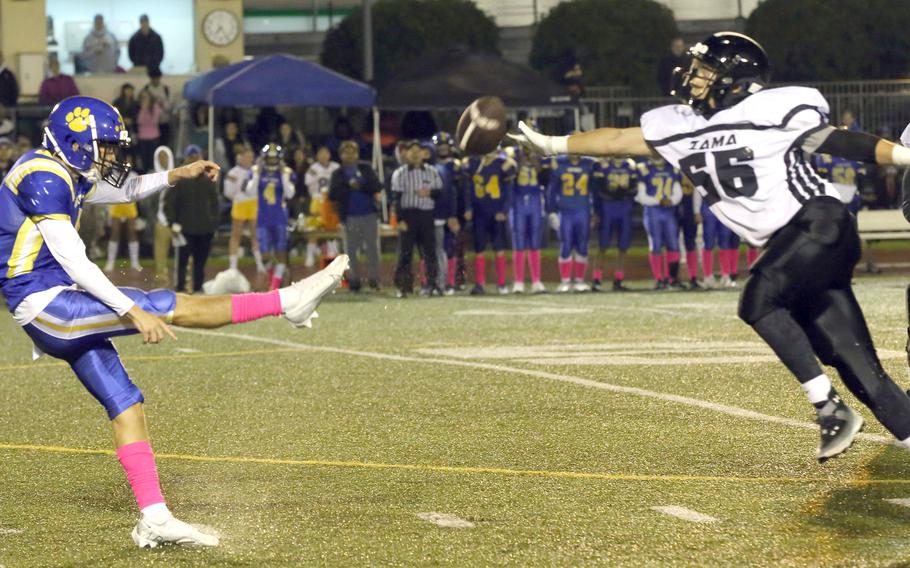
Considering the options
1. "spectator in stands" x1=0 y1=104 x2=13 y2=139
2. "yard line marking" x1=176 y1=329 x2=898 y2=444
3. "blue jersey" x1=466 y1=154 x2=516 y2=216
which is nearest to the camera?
"yard line marking" x1=176 y1=329 x2=898 y2=444

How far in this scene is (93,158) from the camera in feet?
19.0

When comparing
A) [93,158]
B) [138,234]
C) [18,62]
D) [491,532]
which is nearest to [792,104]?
[491,532]

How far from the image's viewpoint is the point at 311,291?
586cm

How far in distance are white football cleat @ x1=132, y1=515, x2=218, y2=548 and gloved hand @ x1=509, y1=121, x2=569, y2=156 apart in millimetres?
2167

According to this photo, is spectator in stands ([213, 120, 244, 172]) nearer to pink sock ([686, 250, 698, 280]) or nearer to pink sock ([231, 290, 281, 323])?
pink sock ([686, 250, 698, 280])

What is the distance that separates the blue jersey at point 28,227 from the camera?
5609 mm

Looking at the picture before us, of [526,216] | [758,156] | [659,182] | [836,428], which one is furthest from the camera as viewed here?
[526,216]

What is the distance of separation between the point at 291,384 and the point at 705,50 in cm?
447

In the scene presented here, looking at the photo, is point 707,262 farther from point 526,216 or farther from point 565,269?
point 526,216

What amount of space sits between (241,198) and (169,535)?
14531 millimetres

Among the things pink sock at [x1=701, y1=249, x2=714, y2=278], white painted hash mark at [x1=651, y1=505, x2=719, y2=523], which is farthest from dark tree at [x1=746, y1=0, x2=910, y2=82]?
white painted hash mark at [x1=651, y1=505, x2=719, y2=523]

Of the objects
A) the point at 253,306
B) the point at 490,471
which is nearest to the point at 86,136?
the point at 253,306

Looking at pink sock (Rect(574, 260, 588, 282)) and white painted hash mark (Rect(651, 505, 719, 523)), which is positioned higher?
white painted hash mark (Rect(651, 505, 719, 523))

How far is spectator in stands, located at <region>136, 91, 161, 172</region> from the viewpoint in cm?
2255
